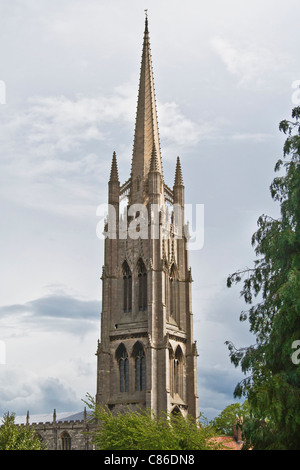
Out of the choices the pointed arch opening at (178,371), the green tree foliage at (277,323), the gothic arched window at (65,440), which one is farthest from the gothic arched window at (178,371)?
the green tree foliage at (277,323)

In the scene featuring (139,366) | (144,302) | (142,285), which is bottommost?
(139,366)

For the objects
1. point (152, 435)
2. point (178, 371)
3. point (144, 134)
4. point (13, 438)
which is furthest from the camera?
point (144, 134)

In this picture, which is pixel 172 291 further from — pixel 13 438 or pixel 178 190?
pixel 13 438

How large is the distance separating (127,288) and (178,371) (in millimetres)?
8848

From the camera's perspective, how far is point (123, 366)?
64.2 m

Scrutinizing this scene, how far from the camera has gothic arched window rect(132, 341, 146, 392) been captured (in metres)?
62.9

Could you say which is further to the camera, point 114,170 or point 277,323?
point 114,170

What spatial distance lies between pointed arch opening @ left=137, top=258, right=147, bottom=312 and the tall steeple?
21.9 ft

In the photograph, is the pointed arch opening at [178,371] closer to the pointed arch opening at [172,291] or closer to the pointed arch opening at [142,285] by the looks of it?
the pointed arch opening at [172,291]

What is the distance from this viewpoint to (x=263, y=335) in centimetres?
2995

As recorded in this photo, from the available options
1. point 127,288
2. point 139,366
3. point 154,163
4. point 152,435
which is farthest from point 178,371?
point 152,435

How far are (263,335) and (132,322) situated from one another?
117ft
